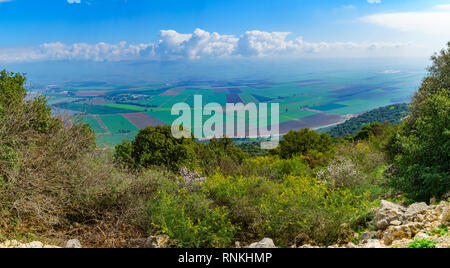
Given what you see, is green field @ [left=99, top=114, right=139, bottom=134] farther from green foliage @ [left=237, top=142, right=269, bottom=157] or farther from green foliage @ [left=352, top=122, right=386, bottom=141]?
green foliage @ [left=352, top=122, right=386, bottom=141]

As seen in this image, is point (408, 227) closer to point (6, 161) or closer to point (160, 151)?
point (6, 161)

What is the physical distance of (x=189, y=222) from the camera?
18.7ft

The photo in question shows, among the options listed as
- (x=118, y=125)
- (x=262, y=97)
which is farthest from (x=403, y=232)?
(x=262, y=97)

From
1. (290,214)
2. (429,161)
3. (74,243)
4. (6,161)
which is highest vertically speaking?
(6,161)

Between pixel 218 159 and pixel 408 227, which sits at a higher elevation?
pixel 408 227

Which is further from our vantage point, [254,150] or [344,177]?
[254,150]

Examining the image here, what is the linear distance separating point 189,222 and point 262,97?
7846 cm

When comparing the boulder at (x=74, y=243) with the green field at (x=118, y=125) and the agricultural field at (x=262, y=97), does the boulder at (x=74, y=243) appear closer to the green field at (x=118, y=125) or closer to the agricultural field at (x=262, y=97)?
the green field at (x=118, y=125)

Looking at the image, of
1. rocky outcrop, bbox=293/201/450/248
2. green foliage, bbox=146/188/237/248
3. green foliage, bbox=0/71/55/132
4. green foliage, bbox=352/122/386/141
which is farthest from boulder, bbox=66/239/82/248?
green foliage, bbox=352/122/386/141

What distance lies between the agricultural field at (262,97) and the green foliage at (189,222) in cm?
3676

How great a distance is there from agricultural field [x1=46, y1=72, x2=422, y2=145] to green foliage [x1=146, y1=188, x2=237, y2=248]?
121 ft

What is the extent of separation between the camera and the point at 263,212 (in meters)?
6.60

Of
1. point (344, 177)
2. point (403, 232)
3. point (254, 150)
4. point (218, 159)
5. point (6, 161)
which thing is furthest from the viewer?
point (254, 150)
